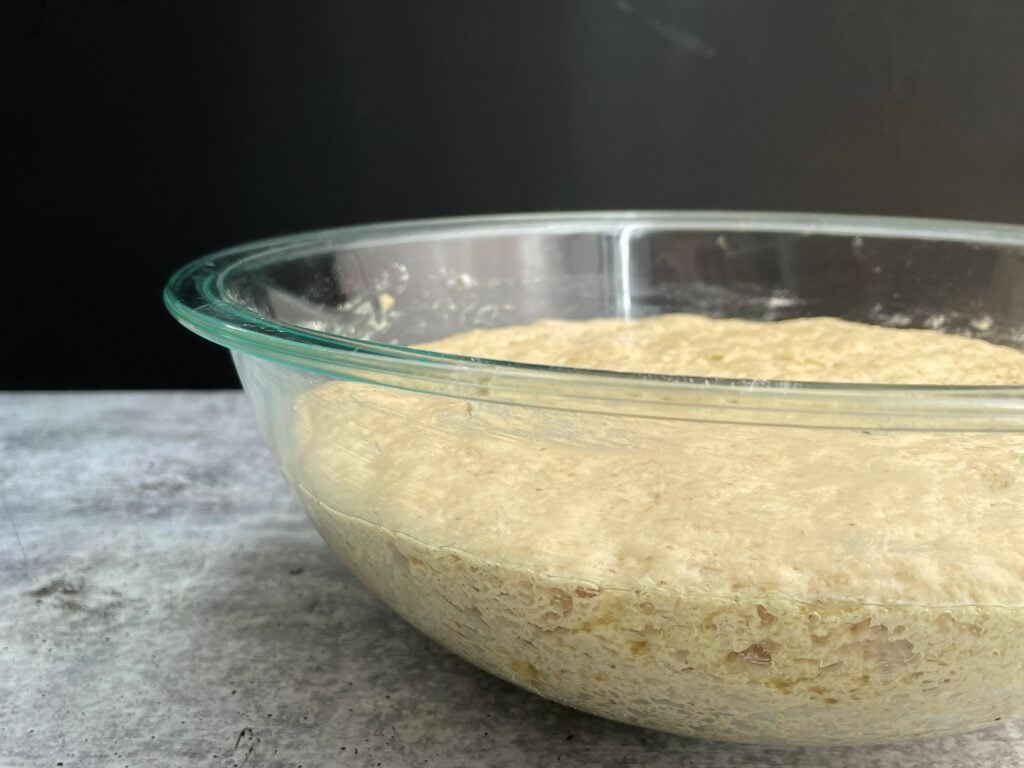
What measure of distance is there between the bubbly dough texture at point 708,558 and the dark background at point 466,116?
1.10 m

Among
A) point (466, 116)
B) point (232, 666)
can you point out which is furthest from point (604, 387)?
point (466, 116)

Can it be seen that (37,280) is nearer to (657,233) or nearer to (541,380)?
(657,233)

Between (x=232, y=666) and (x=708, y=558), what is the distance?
1.33 ft

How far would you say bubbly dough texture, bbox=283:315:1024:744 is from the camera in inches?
16.0

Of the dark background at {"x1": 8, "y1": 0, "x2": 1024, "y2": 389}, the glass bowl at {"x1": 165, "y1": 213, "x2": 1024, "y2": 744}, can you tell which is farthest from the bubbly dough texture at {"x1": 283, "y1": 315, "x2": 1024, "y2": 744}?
the dark background at {"x1": 8, "y1": 0, "x2": 1024, "y2": 389}

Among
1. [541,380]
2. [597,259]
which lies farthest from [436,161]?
[541,380]

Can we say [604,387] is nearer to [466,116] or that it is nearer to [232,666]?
[232,666]

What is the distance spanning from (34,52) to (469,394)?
1500 millimetres

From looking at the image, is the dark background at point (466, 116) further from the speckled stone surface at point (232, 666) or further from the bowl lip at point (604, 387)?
the bowl lip at point (604, 387)

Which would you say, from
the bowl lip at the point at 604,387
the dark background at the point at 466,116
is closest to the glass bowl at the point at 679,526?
the bowl lip at the point at 604,387

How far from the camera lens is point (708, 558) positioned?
422 mm

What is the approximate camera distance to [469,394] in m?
0.42

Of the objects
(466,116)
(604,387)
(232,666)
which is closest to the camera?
(604,387)

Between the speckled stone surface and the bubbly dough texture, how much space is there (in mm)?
77
